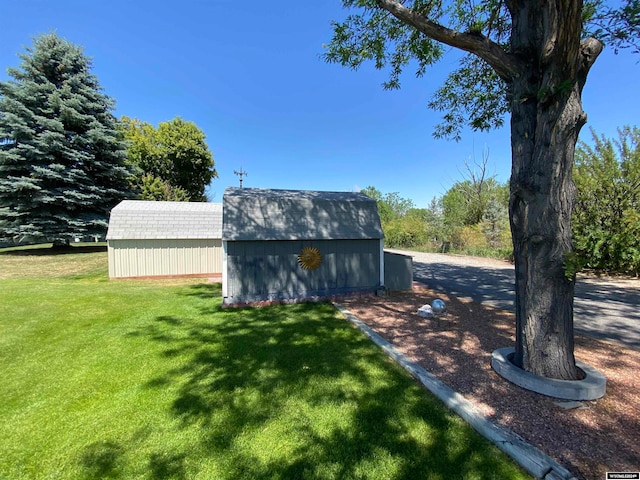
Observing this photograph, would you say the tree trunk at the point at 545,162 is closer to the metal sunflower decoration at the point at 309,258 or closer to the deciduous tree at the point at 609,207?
the metal sunflower decoration at the point at 309,258

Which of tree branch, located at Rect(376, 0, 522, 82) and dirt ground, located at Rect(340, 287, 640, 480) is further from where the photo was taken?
tree branch, located at Rect(376, 0, 522, 82)

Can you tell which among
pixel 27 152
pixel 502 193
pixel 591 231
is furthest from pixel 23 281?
pixel 502 193

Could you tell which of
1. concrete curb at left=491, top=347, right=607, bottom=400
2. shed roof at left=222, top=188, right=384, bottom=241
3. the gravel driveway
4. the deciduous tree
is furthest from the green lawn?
the deciduous tree

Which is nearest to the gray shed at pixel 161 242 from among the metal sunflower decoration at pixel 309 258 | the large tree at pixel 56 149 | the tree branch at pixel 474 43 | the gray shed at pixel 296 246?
the gray shed at pixel 296 246

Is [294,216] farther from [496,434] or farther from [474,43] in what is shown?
[496,434]

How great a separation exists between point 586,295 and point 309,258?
25.4 ft

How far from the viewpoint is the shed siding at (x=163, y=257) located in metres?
10.6

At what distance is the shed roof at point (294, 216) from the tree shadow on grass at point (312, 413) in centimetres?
291

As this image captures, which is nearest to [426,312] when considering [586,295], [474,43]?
[474,43]

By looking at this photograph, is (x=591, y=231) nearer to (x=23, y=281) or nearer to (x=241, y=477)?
(x=241, y=477)

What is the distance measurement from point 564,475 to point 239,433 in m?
2.53

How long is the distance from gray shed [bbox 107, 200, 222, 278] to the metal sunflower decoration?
6.06 metres

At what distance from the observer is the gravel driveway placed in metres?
5.03

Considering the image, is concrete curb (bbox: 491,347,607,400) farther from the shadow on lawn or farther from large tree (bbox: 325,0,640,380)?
the shadow on lawn
